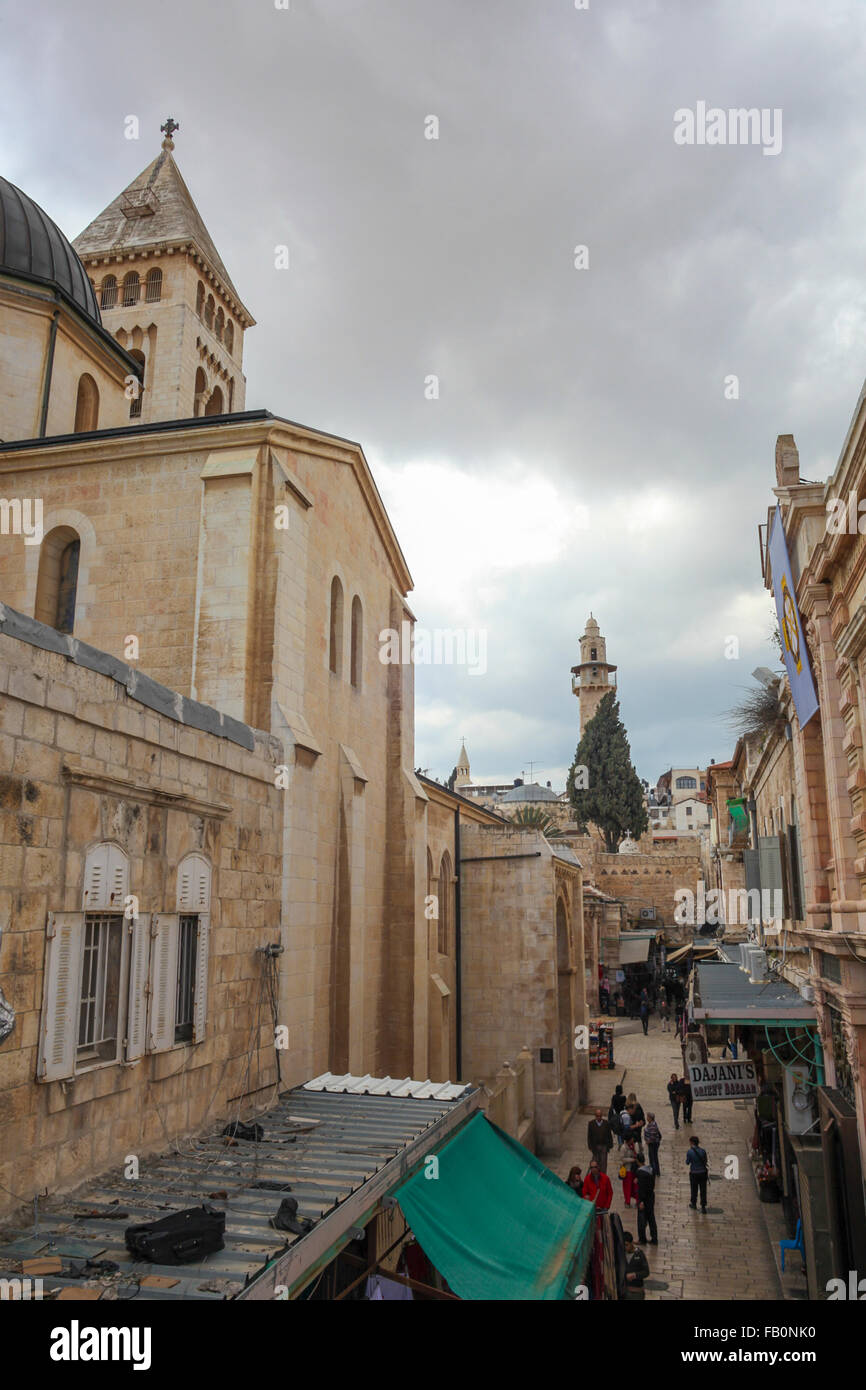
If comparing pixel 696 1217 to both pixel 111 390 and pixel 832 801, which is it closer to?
pixel 832 801

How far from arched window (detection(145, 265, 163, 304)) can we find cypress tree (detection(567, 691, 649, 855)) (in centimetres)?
3958

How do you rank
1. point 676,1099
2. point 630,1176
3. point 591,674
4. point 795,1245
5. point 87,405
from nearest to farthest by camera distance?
point 795,1245
point 630,1176
point 87,405
point 676,1099
point 591,674

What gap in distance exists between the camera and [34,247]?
18.1 metres

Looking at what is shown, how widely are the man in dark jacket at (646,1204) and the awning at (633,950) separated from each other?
27.2m

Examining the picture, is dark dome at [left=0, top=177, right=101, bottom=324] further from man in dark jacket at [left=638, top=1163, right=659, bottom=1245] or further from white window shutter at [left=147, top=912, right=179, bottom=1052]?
man in dark jacket at [left=638, top=1163, right=659, bottom=1245]

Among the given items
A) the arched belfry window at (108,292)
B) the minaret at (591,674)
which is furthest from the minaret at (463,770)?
the arched belfry window at (108,292)

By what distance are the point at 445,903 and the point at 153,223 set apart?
2572 centimetres

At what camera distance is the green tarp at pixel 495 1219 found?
7.59 meters

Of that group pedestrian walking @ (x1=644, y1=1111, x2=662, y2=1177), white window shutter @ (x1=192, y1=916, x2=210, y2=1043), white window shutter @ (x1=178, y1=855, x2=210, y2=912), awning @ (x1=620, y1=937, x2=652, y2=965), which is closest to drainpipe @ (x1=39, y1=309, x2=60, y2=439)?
white window shutter @ (x1=178, y1=855, x2=210, y2=912)

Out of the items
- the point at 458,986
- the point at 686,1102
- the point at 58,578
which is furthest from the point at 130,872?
the point at 686,1102

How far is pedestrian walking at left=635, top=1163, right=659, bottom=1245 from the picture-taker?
14.4m

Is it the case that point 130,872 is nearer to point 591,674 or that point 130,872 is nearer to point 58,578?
point 58,578

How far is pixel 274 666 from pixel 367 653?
502 cm

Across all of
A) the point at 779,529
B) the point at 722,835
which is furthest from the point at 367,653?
the point at 722,835
